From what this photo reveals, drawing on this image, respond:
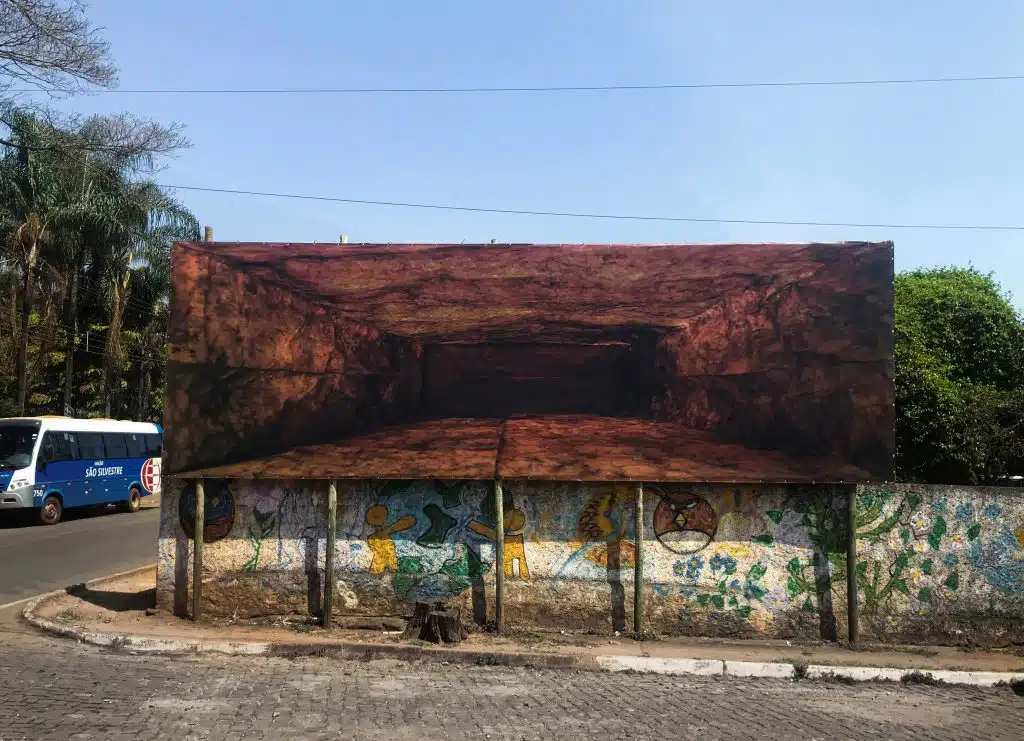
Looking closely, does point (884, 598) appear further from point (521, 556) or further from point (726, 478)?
point (521, 556)

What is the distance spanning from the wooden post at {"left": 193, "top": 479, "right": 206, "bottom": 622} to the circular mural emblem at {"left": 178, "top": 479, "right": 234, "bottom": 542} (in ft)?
0.40

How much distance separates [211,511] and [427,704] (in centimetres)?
403

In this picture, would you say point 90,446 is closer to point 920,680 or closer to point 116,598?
point 116,598

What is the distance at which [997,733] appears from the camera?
6.62 metres

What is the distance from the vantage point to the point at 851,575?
29.7 feet

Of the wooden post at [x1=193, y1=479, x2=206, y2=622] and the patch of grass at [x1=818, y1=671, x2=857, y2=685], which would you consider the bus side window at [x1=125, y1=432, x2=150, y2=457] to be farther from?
the patch of grass at [x1=818, y1=671, x2=857, y2=685]

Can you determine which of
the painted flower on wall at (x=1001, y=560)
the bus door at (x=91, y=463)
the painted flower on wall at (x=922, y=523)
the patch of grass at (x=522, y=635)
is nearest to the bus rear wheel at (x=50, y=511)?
the bus door at (x=91, y=463)

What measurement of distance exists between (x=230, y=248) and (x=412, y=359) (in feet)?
8.02

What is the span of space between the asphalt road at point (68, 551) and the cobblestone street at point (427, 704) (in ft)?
15.4

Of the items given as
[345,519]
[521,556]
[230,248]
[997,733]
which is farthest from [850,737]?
[230,248]

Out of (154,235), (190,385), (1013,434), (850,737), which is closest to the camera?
(850,737)

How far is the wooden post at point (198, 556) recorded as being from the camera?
30.8 ft

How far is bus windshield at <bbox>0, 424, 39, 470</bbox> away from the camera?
21.7m

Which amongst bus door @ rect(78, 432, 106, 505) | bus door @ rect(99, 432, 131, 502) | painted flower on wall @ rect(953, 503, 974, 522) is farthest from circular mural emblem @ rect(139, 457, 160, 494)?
painted flower on wall @ rect(953, 503, 974, 522)
